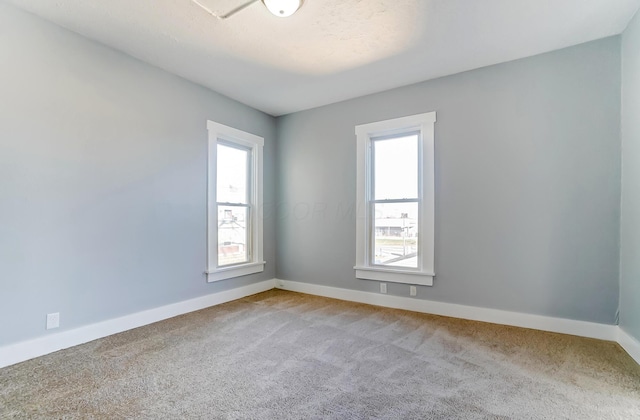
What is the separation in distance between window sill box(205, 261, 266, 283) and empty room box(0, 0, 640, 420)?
0.04 m

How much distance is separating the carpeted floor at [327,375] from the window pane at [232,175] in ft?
5.53

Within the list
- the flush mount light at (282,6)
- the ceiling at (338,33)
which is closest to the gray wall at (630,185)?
the ceiling at (338,33)

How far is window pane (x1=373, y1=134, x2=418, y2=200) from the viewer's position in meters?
3.67

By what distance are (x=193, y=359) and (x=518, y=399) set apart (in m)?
2.21

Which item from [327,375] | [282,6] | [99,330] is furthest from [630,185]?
[99,330]

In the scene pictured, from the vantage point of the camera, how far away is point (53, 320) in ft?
7.97

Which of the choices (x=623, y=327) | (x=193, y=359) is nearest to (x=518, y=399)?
(x=623, y=327)

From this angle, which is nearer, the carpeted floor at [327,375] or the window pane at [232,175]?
the carpeted floor at [327,375]

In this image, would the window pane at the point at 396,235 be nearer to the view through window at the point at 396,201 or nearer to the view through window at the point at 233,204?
the view through window at the point at 396,201

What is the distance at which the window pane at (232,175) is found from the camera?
12.9 feet

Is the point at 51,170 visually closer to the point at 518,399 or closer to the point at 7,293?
the point at 7,293

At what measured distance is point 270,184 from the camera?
4.64 m

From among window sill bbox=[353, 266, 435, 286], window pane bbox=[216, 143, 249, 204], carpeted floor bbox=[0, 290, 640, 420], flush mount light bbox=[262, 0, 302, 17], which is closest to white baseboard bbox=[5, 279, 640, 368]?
carpeted floor bbox=[0, 290, 640, 420]

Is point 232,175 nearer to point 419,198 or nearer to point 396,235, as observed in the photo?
point 396,235
